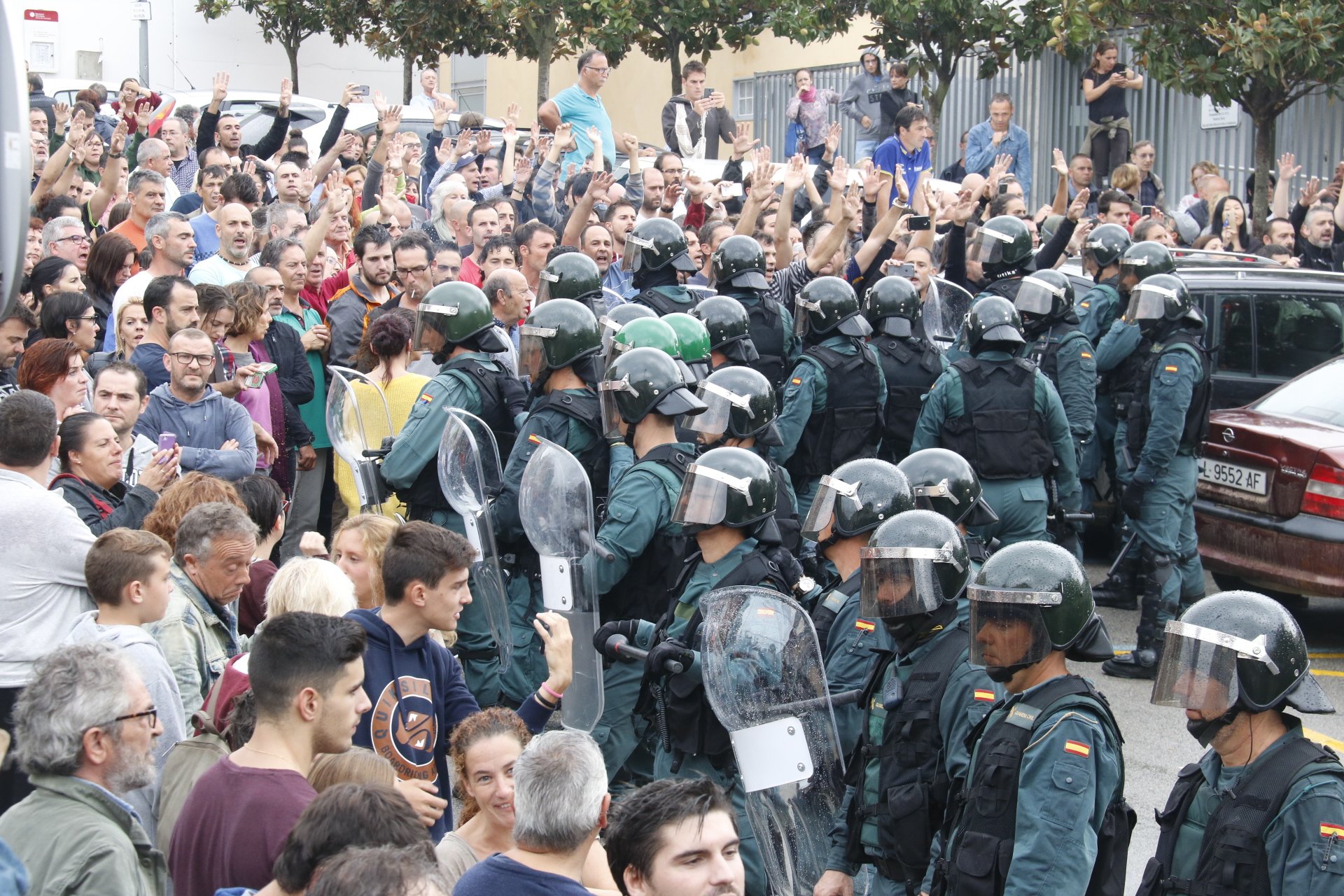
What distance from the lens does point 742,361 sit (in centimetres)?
813

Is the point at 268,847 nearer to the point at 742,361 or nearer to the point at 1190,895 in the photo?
the point at 1190,895

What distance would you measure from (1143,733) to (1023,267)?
345 cm

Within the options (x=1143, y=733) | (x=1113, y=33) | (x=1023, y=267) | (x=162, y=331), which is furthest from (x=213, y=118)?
(x=1113, y=33)

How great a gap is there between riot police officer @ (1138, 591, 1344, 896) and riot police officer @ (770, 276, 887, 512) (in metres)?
4.33

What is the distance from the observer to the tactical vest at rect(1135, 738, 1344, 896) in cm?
359

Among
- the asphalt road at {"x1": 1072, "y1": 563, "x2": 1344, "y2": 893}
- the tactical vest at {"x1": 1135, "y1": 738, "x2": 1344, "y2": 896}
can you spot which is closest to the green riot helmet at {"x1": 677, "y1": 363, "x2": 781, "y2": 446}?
the asphalt road at {"x1": 1072, "y1": 563, "x2": 1344, "y2": 893}

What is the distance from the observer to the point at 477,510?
635 centimetres

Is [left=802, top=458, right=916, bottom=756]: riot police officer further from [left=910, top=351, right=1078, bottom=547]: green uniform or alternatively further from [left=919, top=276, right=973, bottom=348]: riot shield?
[left=919, top=276, right=973, bottom=348]: riot shield

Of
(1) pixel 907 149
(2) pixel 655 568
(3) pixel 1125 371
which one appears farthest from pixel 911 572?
(1) pixel 907 149

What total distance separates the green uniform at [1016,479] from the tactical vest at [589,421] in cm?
208

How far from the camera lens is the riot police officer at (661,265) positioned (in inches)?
342

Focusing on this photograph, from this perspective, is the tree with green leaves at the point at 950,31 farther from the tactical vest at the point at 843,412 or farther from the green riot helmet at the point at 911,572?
the green riot helmet at the point at 911,572

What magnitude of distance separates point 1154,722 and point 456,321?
4093mm

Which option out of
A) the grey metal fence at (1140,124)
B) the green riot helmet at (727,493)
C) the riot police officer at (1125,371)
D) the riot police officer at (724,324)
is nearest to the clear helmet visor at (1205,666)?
the green riot helmet at (727,493)
